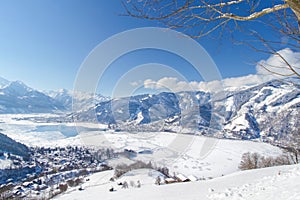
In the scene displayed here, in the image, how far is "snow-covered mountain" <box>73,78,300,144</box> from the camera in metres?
102

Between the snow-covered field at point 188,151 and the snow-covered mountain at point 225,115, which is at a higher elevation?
the snow-covered mountain at point 225,115

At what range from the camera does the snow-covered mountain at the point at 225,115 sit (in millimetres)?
102031

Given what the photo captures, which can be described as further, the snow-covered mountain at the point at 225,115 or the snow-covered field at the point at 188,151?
the snow-covered mountain at the point at 225,115

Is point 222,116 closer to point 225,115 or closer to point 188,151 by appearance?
point 225,115

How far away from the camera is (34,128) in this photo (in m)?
131

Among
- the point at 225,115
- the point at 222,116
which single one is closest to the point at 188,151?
the point at 222,116

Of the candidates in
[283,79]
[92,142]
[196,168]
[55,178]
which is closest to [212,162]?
[196,168]

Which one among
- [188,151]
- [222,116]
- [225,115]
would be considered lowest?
[188,151]

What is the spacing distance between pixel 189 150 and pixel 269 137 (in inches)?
2116

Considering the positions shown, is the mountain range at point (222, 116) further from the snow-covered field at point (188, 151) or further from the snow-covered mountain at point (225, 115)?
the snow-covered field at point (188, 151)

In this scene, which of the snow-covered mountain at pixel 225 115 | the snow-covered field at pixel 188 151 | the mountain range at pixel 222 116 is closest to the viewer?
the snow-covered field at pixel 188 151

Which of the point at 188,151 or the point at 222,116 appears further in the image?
the point at 222,116

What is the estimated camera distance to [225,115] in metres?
144

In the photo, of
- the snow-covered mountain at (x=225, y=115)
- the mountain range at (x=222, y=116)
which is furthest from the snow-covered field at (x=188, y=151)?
the snow-covered mountain at (x=225, y=115)
